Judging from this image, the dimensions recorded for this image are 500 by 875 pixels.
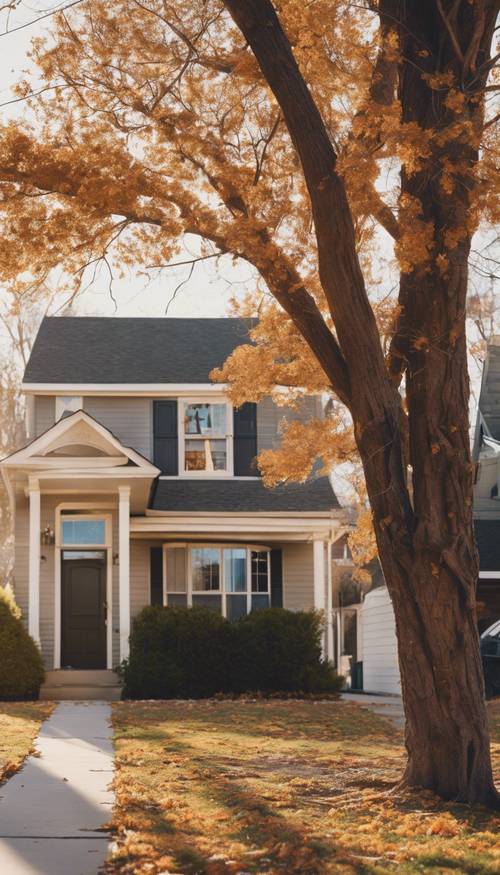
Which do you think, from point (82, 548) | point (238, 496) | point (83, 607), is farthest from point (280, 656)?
point (82, 548)

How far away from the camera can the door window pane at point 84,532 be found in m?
22.3

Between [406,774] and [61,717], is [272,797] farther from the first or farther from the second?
[61,717]

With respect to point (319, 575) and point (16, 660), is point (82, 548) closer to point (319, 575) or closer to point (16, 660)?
point (16, 660)

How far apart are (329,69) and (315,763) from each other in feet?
19.7

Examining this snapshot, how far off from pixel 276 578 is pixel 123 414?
181 inches

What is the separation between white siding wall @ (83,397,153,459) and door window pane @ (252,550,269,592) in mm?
3414

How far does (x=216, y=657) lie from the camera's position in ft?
63.3

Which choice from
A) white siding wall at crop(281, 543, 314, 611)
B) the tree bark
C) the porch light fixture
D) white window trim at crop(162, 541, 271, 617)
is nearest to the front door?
the porch light fixture

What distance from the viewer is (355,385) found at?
863cm

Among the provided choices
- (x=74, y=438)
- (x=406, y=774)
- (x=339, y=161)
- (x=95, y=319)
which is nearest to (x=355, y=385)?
(x=339, y=161)

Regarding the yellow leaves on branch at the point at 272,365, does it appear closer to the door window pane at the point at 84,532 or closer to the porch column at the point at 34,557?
the porch column at the point at 34,557

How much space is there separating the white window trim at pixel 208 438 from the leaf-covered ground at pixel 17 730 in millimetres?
7239

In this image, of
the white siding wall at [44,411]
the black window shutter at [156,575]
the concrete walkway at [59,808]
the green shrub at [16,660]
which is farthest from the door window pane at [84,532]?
the concrete walkway at [59,808]

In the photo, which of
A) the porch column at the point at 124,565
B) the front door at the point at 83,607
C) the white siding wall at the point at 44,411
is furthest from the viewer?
the white siding wall at the point at 44,411
